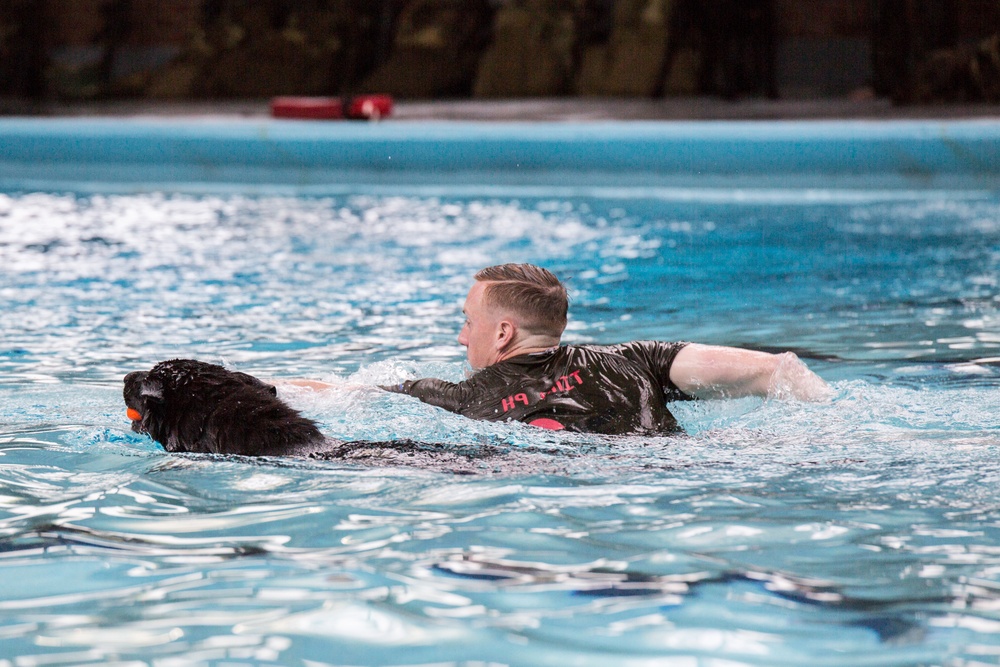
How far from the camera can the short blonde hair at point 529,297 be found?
3.63 metres

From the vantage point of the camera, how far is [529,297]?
363 cm

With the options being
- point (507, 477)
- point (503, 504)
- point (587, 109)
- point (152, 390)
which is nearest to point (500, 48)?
point (587, 109)

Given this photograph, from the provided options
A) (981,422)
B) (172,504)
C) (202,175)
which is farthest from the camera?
(202,175)

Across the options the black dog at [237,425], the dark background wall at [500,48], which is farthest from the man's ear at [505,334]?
the dark background wall at [500,48]

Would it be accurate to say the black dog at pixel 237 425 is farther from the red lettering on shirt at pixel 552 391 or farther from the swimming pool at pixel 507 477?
the red lettering on shirt at pixel 552 391

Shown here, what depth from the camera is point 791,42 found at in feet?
45.4

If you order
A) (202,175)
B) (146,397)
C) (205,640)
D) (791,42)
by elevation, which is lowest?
(205,640)

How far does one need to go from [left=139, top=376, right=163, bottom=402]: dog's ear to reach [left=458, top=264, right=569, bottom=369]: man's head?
920mm

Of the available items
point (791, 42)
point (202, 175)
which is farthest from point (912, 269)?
point (791, 42)

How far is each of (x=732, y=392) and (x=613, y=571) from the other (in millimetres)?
1454

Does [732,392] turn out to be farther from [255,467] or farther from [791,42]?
[791,42]

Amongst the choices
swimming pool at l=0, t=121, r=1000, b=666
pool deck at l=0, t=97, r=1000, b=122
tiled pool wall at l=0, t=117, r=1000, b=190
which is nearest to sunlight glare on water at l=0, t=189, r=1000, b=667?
swimming pool at l=0, t=121, r=1000, b=666

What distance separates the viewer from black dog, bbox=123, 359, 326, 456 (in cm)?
315

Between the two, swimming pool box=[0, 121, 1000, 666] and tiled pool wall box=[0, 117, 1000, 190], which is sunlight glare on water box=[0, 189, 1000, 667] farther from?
tiled pool wall box=[0, 117, 1000, 190]
